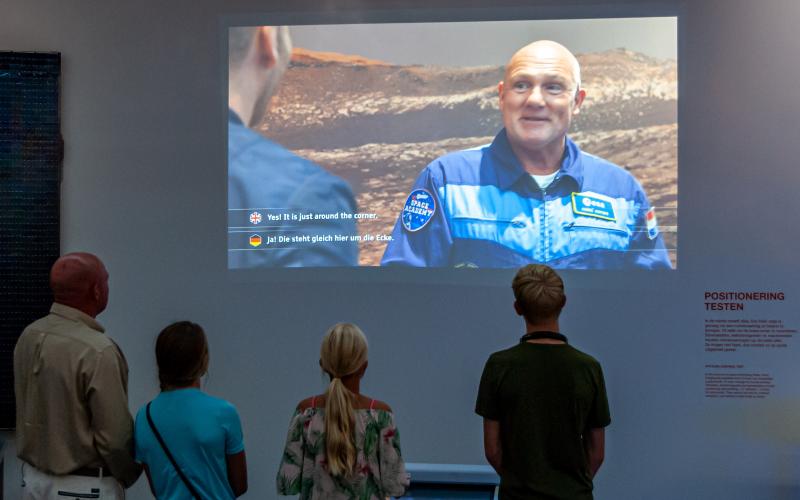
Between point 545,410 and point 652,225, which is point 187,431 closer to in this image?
point 545,410

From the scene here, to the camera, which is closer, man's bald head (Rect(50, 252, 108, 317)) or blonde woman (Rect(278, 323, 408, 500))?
blonde woman (Rect(278, 323, 408, 500))

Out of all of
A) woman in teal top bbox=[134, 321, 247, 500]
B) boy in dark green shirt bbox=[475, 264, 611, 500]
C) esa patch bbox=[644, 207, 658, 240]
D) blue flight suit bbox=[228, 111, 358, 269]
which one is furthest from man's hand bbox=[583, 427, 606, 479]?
blue flight suit bbox=[228, 111, 358, 269]

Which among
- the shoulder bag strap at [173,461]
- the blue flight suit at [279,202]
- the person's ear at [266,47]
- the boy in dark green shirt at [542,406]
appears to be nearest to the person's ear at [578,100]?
the blue flight suit at [279,202]

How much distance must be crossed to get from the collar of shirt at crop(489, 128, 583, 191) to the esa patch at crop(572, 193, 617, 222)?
0.23ft

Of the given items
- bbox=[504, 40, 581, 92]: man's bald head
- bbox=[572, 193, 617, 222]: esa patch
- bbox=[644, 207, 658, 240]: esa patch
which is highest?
bbox=[504, 40, 581, 92]: man's bald head

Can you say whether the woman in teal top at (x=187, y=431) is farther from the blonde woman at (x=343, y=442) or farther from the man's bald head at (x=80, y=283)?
the man's bald head at (x=80, y=283)

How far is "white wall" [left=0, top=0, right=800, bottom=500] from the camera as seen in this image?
3.78 m

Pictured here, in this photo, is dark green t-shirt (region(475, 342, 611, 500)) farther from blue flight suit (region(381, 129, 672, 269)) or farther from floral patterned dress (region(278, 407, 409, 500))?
blue flight suit (region(381, 129, 672, 269))

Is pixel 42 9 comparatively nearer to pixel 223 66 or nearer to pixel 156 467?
pixel 223 66

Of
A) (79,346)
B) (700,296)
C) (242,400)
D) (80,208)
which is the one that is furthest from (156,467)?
(700,296)

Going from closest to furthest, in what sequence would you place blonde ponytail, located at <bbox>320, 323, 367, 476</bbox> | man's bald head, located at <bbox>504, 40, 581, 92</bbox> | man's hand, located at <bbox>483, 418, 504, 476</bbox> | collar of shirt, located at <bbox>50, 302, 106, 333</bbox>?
blonde ponytail, located at <bbox>320, 323, 367, 476</bbox>, man's hand, located at <bbox>483, 418, 504, 476</bbox>, collar of shirt, located at <bbox>50, 302, 106, 333</bbox>, man's bald head, located at <bbox>504, 40, 581, 92</bbox>

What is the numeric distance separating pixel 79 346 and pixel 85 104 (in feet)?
7.03

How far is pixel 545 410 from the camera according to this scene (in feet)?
6.97

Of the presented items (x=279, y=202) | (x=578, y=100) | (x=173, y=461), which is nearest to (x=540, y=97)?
(x=578, y=100)
